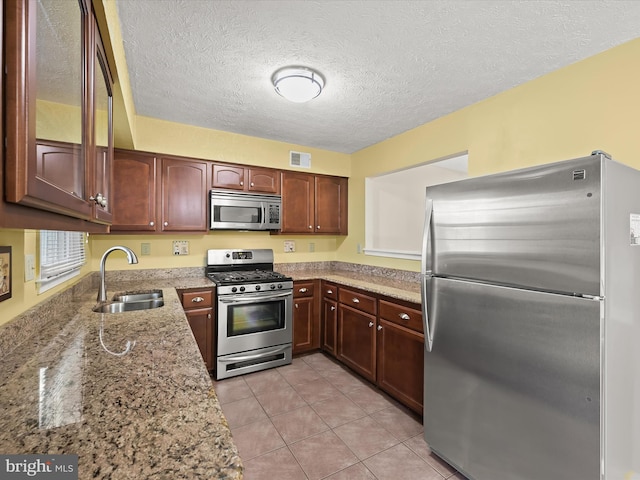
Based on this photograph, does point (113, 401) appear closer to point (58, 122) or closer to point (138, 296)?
point (58, 122)

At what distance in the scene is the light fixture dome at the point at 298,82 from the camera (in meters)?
2.08

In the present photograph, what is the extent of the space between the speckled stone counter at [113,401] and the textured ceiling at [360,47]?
1.61 metres

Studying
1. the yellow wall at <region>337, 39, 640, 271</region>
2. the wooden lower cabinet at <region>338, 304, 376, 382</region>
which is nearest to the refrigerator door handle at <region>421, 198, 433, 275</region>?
the yellow wall at <region>337, 39, 640, 271</region>

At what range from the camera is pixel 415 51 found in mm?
1869

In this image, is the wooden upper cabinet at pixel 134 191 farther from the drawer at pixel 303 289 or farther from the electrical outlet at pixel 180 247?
the drawer at pixel 303 289

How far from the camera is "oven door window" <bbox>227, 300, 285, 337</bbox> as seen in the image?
2998 millimetres

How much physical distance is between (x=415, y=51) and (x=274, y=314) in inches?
102

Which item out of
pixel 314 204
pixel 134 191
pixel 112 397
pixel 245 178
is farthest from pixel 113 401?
pixel 314 204

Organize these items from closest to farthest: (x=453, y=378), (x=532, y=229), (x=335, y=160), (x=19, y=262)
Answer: (x=19, y=262) < (x=532, y=229) < (x=453, y=378) < (x=335, y=160)

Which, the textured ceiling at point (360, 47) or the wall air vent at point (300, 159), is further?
the wall air vent at point (300, 159)

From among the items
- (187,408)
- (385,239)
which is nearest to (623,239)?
(187,408)

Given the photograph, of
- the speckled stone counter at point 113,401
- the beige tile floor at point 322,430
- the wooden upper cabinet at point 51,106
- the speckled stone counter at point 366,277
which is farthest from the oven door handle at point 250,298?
the wooden upper cabinet at point 51,106

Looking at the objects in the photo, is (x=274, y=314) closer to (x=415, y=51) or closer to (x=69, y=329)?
(x=69, y=329)

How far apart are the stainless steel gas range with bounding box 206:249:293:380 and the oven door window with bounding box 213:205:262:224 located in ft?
1.32
